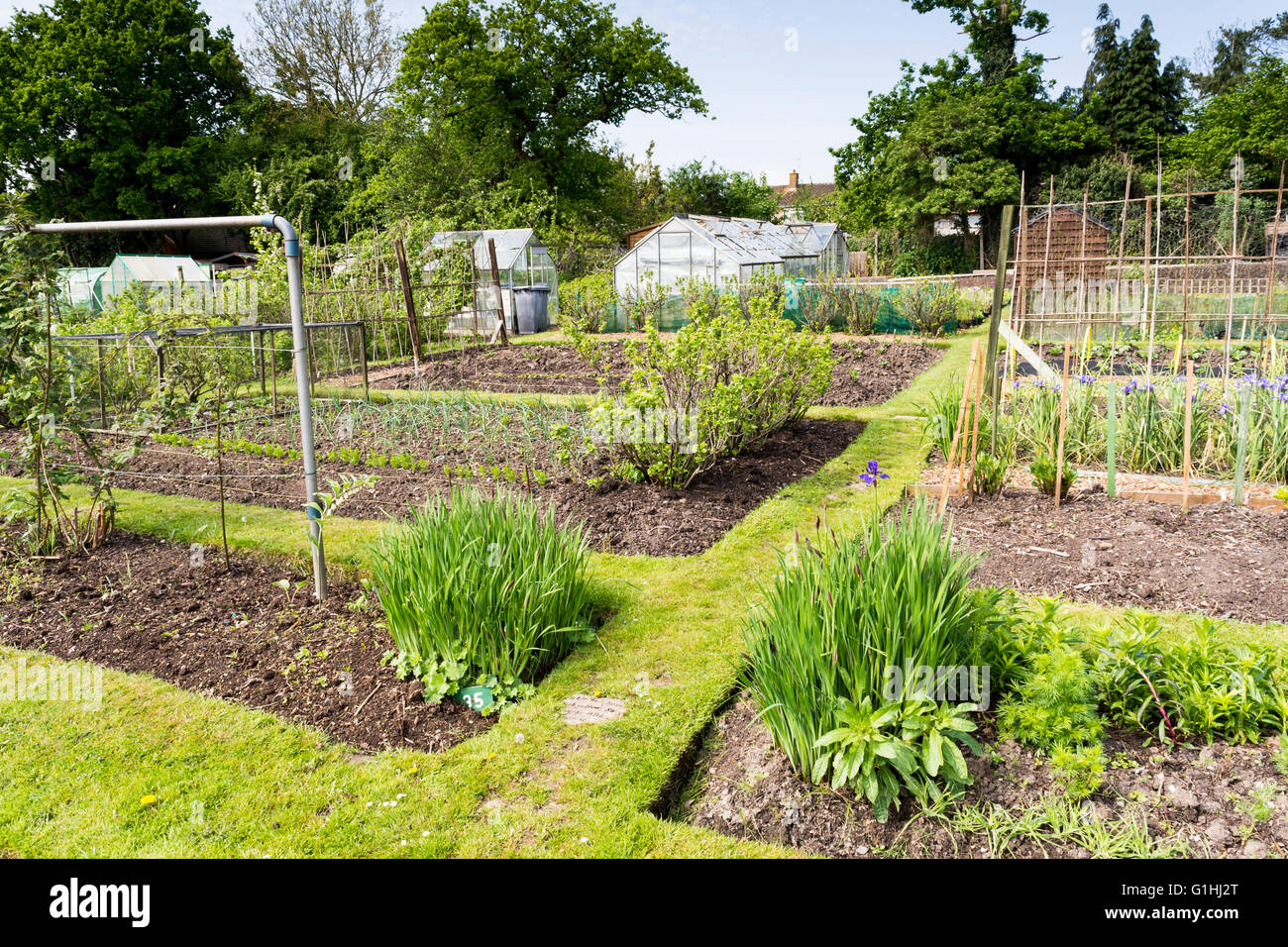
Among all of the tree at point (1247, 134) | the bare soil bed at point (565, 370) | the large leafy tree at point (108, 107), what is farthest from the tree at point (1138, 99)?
the large leafy tree at point (108, 107)

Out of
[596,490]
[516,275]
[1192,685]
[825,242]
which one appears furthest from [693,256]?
[1192,685]

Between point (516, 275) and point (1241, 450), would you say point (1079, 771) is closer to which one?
point (1241, 450)

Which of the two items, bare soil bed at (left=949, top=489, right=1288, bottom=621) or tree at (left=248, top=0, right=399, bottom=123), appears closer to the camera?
bare soil bed at (left=949, top=489, right=1288, bottom=621)

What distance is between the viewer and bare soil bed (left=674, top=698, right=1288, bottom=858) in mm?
2457

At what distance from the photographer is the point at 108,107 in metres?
33.1

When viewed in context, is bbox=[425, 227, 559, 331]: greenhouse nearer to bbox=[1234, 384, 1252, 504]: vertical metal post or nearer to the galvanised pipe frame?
the galvanised pipe frame

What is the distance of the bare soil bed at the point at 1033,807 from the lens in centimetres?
246

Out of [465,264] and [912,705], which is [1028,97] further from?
[912,705]

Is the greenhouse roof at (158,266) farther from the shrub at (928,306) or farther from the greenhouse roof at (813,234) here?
the shrub at (928,306)

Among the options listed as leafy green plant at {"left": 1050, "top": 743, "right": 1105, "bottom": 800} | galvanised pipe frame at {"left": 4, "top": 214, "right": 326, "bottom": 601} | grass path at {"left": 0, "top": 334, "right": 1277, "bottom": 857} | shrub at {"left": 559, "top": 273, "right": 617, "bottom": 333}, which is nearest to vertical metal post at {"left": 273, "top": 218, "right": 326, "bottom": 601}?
galvanised pipe frame at {"left": 4, "top": 214, "right": 326, "bottom": 601}

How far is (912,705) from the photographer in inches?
104

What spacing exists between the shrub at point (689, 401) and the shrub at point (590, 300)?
964 cm

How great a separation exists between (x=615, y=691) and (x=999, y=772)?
1.48 metres

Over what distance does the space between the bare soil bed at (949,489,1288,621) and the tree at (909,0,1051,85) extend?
33957 millimetres
